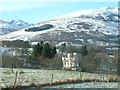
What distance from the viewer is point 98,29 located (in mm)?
141875

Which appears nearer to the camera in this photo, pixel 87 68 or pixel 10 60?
pixel 10 60

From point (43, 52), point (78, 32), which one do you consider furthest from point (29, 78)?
point (78, 32)

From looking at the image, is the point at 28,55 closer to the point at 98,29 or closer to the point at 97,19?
the point at 98,29

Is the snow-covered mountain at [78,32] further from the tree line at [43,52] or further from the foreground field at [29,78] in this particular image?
the foreground field at [29,78]

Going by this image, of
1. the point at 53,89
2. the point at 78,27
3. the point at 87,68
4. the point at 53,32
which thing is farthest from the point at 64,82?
the point at 78,27

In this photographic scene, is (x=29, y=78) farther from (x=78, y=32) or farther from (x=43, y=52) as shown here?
(x=78, y=32)

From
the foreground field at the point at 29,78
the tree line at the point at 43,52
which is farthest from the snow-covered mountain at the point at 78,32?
the foreground field at the point at 29,78

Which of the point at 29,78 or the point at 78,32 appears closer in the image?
the point at 29,78

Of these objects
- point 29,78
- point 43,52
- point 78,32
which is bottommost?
point 29,78

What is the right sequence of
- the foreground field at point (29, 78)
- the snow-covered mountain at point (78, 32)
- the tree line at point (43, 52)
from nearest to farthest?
the foreground field at point (29, 78) → the tree line at point (43, 52) → the snow-covered mountain at point (78, 32)

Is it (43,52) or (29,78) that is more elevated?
(43,52)

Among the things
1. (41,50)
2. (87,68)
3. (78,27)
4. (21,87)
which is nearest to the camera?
(21,87)

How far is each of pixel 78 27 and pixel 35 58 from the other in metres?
123

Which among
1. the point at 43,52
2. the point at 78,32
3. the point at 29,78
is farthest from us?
the point at 78,32
